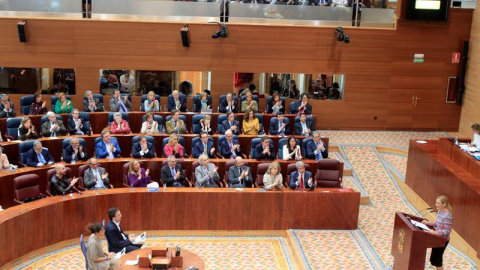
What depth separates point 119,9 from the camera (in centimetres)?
1446

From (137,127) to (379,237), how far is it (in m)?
5.43

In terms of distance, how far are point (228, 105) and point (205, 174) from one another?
3.56 metres

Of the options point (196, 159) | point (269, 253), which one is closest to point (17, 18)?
point (196, 159)

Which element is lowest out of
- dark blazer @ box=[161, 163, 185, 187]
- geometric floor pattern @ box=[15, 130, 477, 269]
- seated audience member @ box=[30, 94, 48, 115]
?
geometric floor pattern @ box=[15, 130, 477, 269]

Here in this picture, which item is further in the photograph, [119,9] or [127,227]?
[119,9]

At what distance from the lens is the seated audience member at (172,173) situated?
10.3 metres

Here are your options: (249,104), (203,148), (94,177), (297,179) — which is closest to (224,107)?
(249,104)

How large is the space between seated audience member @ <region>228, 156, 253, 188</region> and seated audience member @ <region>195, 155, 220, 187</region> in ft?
0.72

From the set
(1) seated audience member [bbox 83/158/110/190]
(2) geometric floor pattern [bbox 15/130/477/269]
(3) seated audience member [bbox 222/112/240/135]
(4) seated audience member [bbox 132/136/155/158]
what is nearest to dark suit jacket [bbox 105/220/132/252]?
(2) geometric floor pattern [bbox 15/130/477/269]

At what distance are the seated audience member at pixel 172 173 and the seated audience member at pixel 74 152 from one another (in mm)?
1468

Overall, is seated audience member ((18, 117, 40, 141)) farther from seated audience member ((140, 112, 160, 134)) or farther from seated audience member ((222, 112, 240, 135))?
seated audience member ((222, 112, 240, 135))

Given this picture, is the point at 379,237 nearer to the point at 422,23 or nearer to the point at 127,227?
the point at 127,227

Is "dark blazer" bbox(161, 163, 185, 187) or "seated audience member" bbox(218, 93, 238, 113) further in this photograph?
"seated audience member" bbox(218, 93, 238, 113)

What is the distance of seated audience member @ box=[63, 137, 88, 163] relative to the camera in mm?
10734
